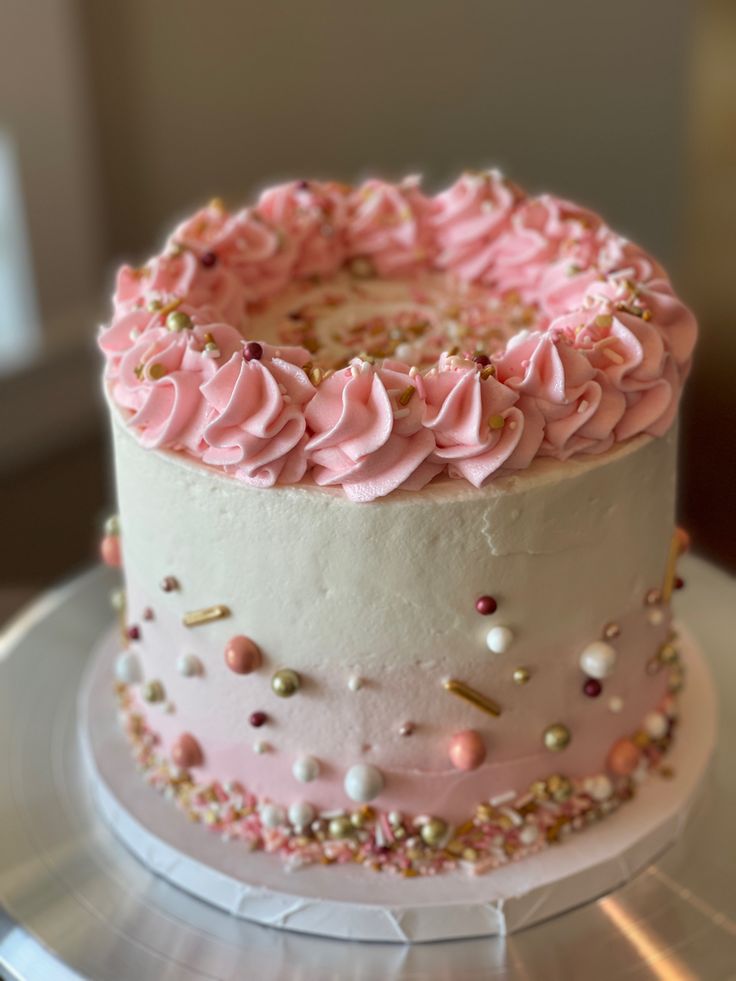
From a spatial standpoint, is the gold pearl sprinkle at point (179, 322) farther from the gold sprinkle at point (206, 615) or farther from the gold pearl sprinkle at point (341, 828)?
the gold pearl sprinkle at point (341, 828)

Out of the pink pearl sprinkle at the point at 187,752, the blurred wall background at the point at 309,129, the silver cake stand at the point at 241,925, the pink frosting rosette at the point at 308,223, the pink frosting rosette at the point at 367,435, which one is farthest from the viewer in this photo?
the blurred wall background at the point at 309,129

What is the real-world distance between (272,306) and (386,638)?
586 mm

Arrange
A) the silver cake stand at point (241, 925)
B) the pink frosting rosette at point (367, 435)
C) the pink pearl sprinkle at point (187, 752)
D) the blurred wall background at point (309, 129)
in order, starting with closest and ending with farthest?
1. the pink frosting rosette at point (367, 435)
2. the silver cake stand at point (241, 925)
3. the pink pearl sprinkle at point (187, 752)
4. the blurred wall background at point (309, 129)

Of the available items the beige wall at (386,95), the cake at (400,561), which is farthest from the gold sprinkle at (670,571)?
the beige wall at (386,95)

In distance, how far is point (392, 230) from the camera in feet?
6.03

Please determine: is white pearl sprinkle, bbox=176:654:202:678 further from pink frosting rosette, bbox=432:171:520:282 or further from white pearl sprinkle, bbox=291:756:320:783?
pink frosting rosette, bbox=432:171:520:282

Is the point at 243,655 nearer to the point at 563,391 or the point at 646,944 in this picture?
the point at 563,391

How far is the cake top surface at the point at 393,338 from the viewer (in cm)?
130

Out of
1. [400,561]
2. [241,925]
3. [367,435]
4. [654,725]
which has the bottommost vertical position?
[241,925]

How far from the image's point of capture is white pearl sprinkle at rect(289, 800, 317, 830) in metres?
1.45

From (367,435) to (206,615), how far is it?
29 centimetres

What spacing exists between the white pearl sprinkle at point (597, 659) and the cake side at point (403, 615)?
0.01 m

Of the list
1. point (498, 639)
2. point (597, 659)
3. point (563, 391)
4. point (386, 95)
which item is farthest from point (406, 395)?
point (386, 95)

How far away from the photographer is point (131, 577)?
157 cm
